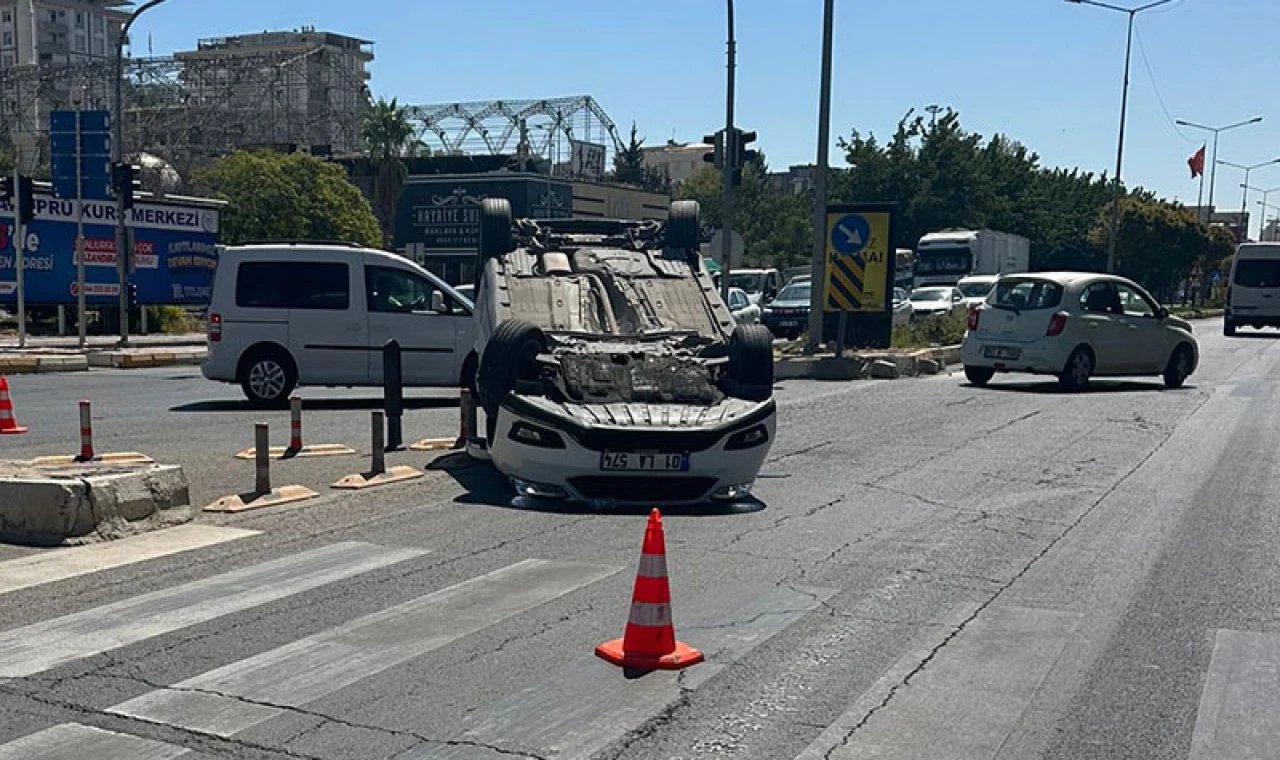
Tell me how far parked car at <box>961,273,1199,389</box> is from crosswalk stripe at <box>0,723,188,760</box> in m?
16.5

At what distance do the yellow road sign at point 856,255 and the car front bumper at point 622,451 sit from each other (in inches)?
539

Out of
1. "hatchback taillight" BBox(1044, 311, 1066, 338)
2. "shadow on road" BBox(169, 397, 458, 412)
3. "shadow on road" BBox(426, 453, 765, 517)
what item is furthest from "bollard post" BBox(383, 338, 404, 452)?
"hatchback taillight" BBox(1044, 311, 1066, 338)

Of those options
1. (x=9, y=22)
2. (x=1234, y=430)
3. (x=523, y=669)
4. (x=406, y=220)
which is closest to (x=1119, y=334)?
(x=1234, y=430)

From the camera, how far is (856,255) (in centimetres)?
2309

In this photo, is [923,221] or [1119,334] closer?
[1119,334]

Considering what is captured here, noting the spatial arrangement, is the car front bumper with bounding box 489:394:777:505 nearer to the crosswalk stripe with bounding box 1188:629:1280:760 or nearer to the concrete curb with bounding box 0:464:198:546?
the concrete curb with bounding box 0:464:198:546

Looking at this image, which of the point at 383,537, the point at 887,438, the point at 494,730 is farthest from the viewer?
the point at 887,438

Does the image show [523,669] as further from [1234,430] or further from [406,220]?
[406,220]

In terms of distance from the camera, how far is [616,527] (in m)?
8.77

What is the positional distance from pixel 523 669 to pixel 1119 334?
16.3m

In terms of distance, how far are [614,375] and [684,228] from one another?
296cm

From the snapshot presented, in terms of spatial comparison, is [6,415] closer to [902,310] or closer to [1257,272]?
[902,310]

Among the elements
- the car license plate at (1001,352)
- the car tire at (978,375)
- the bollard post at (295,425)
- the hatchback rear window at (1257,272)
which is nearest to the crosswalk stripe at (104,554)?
the bollard post at (295,425)

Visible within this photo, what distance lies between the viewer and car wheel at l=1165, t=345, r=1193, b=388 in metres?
20.1
